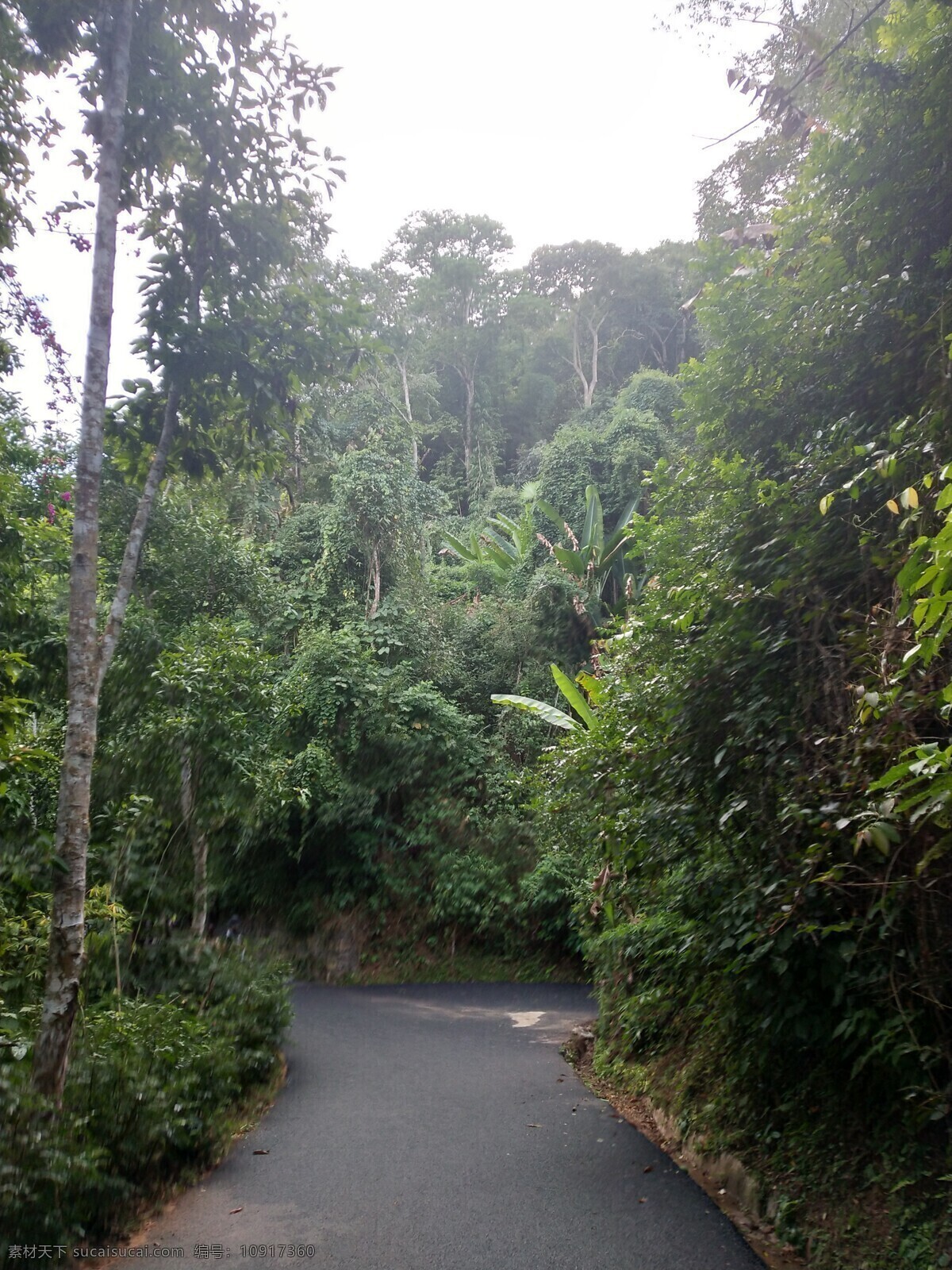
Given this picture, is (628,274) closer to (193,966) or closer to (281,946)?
(281,946)

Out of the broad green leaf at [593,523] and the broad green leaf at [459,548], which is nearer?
the broad green leaf at [593,523]

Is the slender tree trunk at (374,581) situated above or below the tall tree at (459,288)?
below

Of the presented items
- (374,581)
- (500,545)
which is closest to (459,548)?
(500,545)

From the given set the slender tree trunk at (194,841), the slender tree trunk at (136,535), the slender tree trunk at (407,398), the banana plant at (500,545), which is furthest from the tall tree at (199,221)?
the slender tree trunk at (407,398)

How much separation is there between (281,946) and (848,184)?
A: 48.3 ft

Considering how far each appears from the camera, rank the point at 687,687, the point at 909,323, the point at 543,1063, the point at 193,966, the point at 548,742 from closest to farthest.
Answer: the point at 909,323 < the point at 687,687 < the point at 193,966 < the point at 543,1063 < the point at 548,742

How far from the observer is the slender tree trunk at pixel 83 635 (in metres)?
4.55

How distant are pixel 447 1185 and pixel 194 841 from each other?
20.7ft

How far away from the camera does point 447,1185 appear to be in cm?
491

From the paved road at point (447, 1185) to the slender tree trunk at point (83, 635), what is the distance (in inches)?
46.2

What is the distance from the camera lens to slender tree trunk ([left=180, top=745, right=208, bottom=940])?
9781mm

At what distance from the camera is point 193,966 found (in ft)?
26.9

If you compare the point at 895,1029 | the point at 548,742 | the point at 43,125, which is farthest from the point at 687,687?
the point at 548,742

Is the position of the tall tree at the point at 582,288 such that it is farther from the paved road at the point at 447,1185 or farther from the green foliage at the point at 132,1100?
the paved road at the point at 447,1185
